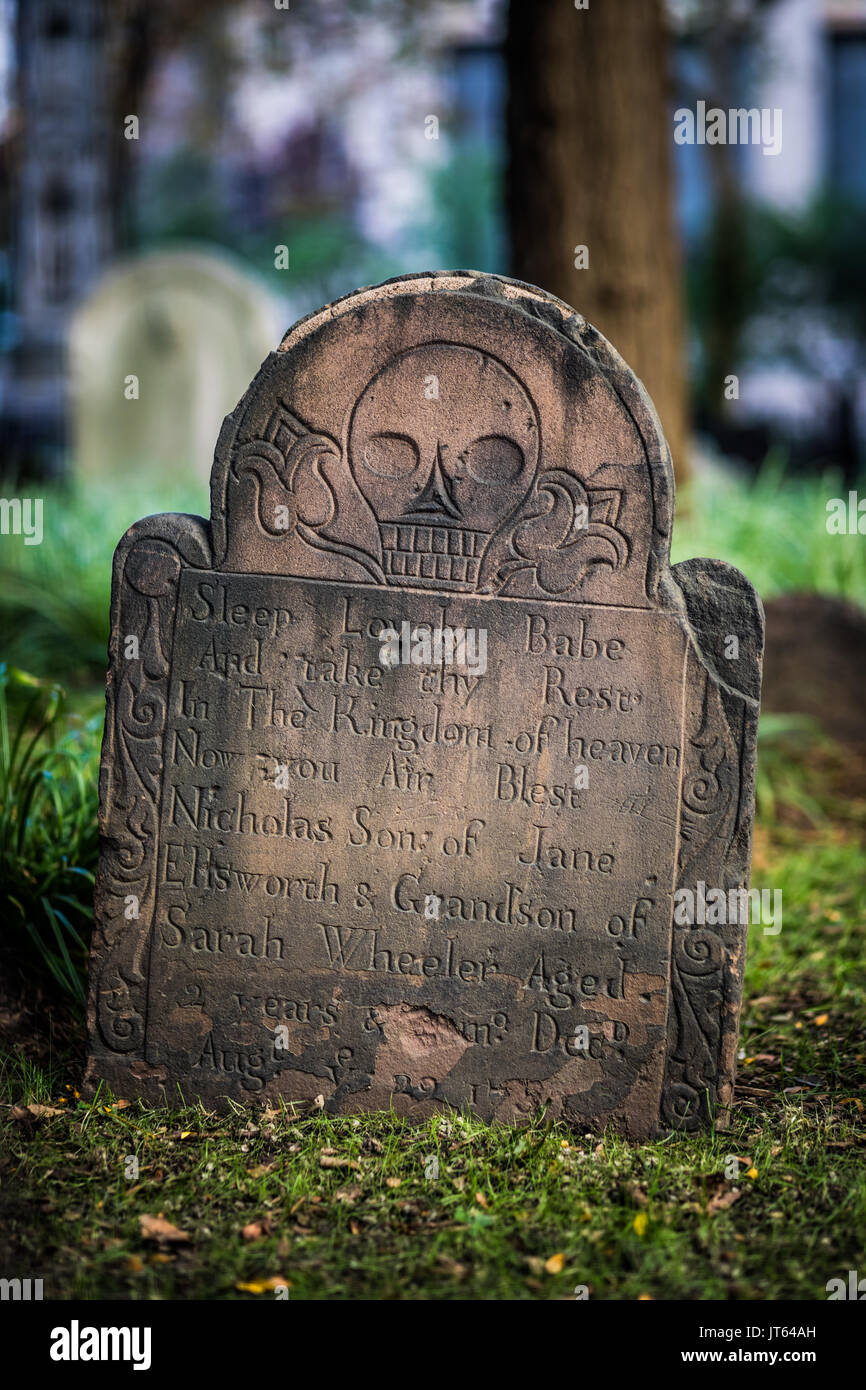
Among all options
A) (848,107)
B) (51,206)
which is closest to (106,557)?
(51,206)

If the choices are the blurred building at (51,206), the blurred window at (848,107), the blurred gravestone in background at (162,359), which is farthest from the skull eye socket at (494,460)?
the blurred window at (848,107)

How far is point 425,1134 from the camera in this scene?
3.00 m

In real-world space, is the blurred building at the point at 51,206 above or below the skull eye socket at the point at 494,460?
above

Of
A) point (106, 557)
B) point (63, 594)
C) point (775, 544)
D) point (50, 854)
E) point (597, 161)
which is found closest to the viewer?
point (50, 854)

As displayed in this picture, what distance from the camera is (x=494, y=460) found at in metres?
3.03

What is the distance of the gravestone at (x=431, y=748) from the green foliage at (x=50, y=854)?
443mm

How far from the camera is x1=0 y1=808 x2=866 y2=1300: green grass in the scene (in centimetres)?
249

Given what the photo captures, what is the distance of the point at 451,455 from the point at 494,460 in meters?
0.11

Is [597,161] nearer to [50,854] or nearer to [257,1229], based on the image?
[50,854]

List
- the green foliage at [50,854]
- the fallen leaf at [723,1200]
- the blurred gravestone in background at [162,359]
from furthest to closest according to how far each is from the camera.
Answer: the blurred gravestone in background at [162,359] < the green foliage at [50,854] < the fallen leaf at [723,1200]

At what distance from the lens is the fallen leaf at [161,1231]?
2580mm

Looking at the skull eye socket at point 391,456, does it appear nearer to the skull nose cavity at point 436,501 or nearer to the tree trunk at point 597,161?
the skull nose cavity at point 436,501

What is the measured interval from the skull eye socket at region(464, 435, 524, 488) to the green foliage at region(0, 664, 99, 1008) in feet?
4.80

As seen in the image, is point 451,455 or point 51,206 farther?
point 51,206
